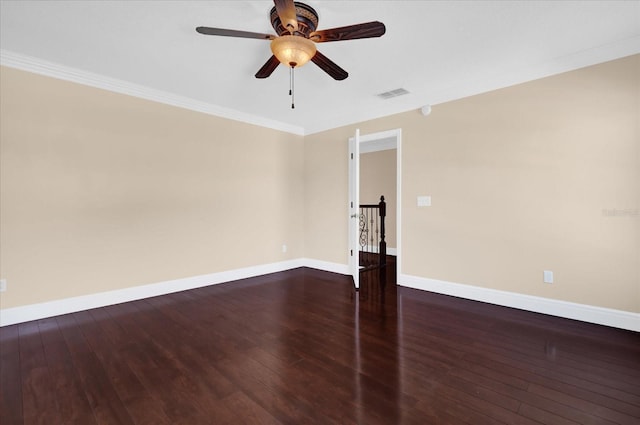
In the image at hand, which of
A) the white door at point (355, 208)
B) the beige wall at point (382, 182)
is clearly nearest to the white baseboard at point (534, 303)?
the white door at point (355, 208)

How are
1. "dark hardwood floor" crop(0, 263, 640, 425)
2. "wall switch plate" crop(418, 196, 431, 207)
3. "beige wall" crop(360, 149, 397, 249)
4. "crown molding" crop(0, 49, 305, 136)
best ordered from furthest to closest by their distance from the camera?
"beige wall" crop(360, 149, 397, 249), "wall switch plate" crop(418, 196, 431, 207), "crown molding" crop(0, 49, 305, 136), "dark hardwood floor" crop(0, 263, 640, 425)

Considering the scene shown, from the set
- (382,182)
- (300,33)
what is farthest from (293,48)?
(382,182)

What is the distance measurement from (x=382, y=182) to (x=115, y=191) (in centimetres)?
538

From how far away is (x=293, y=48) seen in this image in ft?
6.94

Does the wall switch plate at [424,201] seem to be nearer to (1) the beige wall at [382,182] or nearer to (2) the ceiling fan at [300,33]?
(2) the ceiling fan at [300,33]

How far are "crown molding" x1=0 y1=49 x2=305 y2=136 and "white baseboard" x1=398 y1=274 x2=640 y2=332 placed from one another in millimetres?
3582

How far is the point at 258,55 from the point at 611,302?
412 centimetres

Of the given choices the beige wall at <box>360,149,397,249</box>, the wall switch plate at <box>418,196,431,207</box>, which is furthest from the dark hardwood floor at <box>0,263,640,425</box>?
the beige wall at <box>360,149,397,249</box>

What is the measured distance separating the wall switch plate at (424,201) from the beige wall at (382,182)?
290 cm

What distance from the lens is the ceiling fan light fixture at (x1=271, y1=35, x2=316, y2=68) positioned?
82.1 inches

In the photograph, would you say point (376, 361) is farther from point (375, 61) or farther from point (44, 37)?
point (44, 37)

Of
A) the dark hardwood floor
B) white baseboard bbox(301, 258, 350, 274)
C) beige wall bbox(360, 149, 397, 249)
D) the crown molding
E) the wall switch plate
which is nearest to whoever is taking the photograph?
the dark hardwood floor

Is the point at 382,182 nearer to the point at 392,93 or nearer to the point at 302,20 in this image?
the point at 392,93

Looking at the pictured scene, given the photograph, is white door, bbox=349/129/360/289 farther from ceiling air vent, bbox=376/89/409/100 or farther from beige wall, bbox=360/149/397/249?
beige wall, bbox=360/149/397/249
